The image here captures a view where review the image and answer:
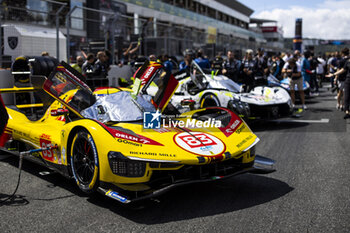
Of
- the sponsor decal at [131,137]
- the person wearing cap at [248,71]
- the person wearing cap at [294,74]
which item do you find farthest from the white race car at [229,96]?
the sponsor decal at [131,137]

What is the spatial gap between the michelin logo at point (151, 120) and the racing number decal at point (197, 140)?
1.55 ft

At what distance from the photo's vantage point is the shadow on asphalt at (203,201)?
3930 millimetres

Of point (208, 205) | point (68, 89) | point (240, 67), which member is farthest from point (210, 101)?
point (208, 205)

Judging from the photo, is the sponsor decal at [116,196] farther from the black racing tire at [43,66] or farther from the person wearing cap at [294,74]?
the person wearing cap at [294,74]

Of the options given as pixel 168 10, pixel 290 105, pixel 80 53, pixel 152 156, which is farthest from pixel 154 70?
pixel 168 10

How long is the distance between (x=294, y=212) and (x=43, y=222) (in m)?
2.38

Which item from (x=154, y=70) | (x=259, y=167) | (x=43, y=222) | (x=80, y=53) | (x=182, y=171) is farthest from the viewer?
(x=80, y=53)

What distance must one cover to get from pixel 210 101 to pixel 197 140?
192 inches

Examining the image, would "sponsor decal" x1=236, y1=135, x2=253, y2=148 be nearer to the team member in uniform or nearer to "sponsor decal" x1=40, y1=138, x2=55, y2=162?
"sponsor decal" x1=40, y1=138, x2=55, y2=162

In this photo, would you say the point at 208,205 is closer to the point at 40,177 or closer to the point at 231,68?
the point at 40,177

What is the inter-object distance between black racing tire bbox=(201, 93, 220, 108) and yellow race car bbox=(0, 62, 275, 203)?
310 cm

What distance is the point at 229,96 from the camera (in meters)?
9.02

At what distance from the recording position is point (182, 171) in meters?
4.14

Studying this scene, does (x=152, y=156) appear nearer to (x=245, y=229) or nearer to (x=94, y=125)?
(x=94, y=125)
